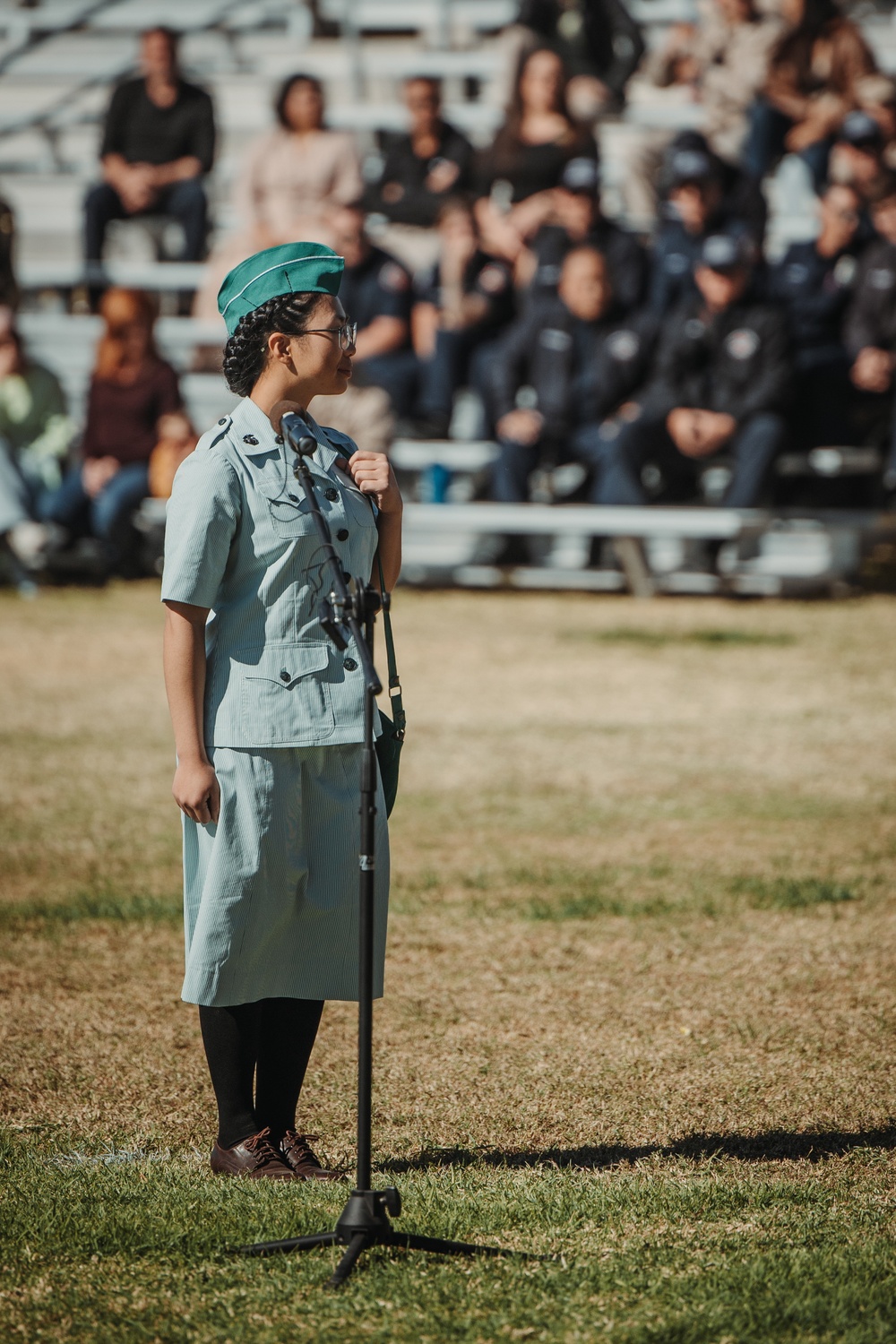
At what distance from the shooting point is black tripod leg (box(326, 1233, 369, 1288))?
118 inches

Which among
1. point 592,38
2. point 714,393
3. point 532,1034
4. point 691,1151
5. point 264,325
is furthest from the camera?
point 592,38

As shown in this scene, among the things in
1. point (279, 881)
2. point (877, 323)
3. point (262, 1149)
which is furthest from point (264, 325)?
point (877, 323)

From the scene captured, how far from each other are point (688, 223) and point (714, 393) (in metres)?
1.33

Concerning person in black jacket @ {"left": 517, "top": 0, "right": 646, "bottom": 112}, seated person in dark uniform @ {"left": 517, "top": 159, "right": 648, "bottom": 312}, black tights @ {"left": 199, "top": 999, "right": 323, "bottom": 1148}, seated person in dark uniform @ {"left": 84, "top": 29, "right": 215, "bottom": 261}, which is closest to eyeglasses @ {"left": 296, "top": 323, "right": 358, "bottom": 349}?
black tights @ {"left": 199, "top": 999, "right": 323, "bottom": 1148}

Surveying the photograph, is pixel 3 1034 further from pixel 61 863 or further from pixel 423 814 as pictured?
pixel 423 814

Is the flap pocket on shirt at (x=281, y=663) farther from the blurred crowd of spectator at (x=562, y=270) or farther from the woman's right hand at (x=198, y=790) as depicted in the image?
the blurred crowd of spectator at (x=562, y=270)

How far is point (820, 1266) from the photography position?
3135mm

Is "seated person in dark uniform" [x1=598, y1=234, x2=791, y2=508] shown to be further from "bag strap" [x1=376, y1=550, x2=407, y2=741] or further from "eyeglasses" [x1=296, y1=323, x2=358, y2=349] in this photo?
"eyeglasses" [x1=296, y1=323, x2=358, y2=349]

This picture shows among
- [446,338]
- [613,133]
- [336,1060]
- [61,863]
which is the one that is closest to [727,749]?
[61,863]

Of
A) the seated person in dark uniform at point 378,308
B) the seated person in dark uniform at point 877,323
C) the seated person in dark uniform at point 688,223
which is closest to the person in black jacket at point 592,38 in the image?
the seated person in dark uniform at point 688,223

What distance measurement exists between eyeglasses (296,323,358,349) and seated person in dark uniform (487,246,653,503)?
8.36 metres

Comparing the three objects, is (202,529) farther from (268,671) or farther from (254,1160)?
(254,1160)

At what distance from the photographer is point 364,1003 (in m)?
3.03

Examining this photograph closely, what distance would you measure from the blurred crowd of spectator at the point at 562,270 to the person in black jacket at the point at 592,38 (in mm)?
22
